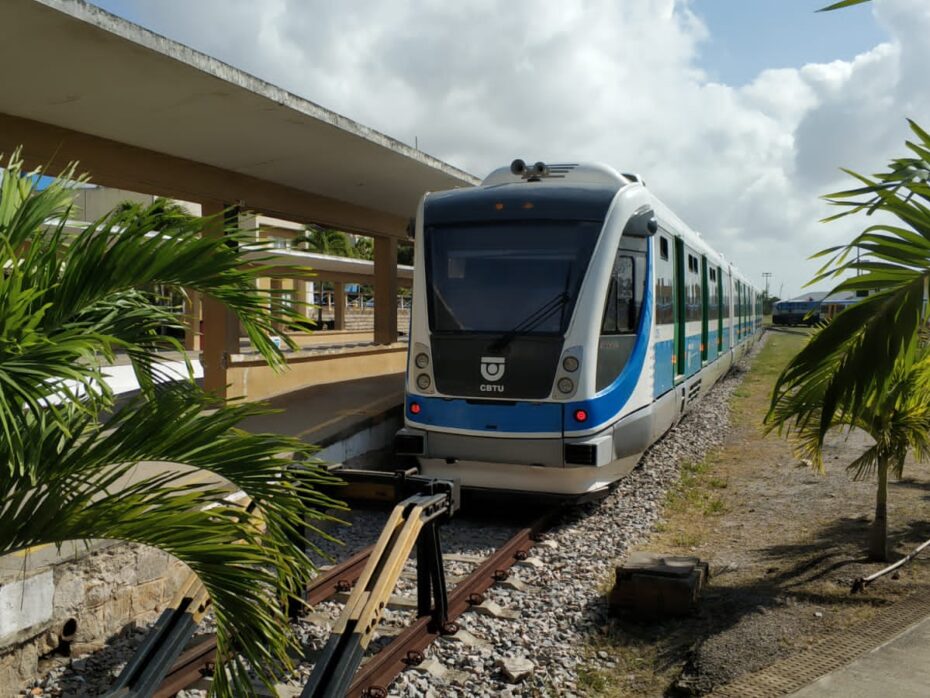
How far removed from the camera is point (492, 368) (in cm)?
771

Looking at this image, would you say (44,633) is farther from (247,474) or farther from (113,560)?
(247,474)

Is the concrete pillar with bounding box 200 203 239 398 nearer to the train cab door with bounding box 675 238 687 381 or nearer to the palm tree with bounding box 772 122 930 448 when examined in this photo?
the train cab door with bounding box 675 238 687 381

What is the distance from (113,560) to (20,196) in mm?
3188

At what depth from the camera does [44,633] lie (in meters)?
4.83

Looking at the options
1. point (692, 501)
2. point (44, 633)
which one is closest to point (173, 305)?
point (44, 633)

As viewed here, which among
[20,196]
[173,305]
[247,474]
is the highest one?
[20,196]

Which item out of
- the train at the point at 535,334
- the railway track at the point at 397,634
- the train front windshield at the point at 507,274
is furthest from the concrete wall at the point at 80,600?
the train front windshield at the point at 507,274

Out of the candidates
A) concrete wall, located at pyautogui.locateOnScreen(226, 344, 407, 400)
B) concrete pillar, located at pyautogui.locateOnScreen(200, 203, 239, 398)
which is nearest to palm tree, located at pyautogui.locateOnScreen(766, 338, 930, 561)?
concrete wall, located at pyautogui.locateOnScreen(226, 344, 407, 400)

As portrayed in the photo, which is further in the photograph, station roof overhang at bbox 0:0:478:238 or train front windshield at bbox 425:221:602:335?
train front windshield at bbox 425:221:602:335

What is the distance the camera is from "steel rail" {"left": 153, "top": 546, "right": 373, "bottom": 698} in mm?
4496

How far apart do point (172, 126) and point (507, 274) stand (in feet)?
14.4

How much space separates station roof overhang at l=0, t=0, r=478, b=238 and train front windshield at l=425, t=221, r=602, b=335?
2525mm

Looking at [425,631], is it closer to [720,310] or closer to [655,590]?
[655,590]

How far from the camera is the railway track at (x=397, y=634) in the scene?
14.9ft
